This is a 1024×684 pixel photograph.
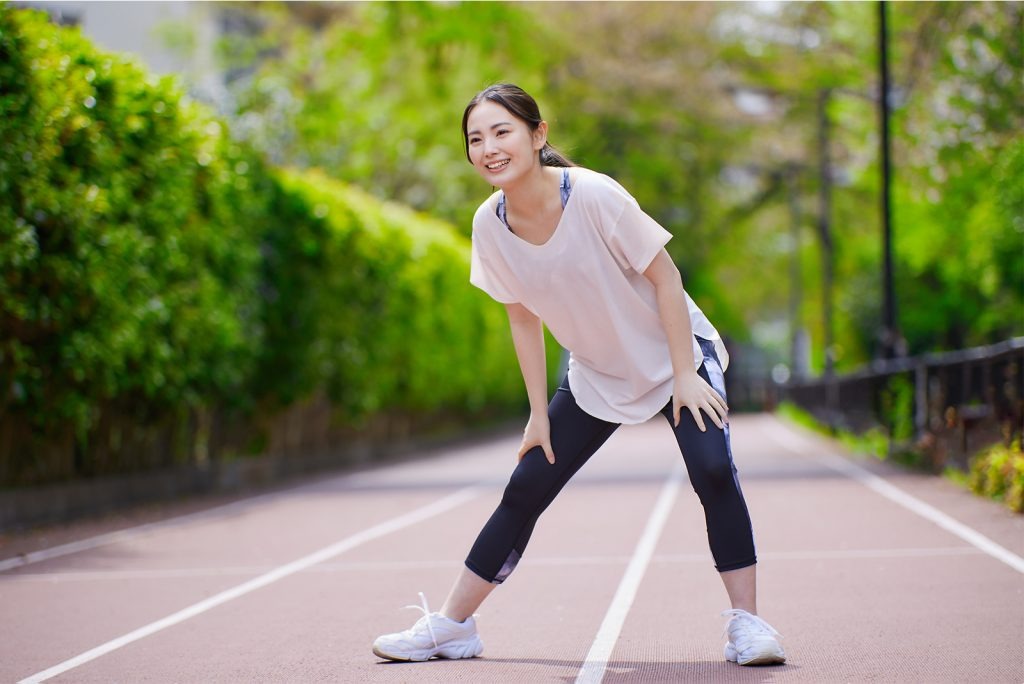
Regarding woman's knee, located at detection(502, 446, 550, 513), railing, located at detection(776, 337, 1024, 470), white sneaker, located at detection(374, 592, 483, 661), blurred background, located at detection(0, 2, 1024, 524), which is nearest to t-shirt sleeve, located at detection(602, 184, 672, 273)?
woman's knee, located at detection(502, 446, 550, 513)

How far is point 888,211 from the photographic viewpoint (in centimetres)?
2464

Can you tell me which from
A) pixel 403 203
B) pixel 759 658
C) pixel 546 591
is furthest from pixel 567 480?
pixel 403 203

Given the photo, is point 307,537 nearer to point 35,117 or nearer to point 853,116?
point 35,117

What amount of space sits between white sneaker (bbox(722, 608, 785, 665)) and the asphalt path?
61 mm

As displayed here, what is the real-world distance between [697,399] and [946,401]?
12201 mm

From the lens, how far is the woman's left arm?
5984 millimetres

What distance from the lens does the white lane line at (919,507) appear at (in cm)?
984

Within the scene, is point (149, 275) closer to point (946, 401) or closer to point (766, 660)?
point (946, 401)

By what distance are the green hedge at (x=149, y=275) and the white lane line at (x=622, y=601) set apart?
5327mm

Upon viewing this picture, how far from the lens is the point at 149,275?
16109 millimetres

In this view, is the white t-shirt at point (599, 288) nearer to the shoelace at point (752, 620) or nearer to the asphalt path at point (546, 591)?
the shoelace at point (752, 620)

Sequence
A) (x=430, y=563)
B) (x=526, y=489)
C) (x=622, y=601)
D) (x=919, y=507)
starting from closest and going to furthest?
1. (x=526, y=489)
2. (x=622, y=601)
3. (x=430, y=563)
4. (x=919, y=507)

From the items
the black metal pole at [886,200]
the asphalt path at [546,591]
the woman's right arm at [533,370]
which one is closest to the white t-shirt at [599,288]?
the woman's right arm at [533,370]

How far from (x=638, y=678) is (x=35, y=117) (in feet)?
31.1
